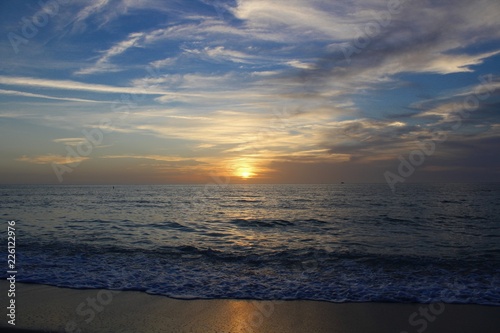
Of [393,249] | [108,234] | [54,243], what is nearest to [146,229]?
[108,234]

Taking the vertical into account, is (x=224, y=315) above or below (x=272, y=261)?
above

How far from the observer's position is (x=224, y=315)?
830 centimetres

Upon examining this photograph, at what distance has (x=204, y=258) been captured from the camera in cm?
1535

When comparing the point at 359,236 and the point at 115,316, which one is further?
the point at 359,236

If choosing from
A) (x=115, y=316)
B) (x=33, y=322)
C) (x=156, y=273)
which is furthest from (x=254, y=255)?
(x=33, y=322)

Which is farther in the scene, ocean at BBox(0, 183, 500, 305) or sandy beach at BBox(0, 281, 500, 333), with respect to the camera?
ocean at BBox(0, 183, 500, 305)

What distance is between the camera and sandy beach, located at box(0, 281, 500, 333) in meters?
7.46

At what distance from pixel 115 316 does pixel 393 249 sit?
1443 centimetres

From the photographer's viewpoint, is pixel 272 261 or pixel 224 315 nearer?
pixel 224 315

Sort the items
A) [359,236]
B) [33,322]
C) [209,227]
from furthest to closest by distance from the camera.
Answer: [209,227]
[359,236]
[33,322]

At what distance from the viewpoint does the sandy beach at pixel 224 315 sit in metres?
7.46

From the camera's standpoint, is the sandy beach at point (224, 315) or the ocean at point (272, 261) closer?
the sandy beach at point (224, 315)

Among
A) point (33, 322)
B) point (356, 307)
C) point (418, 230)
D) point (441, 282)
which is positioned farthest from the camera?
point (418, 230)

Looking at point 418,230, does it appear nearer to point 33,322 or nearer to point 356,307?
point 356,307
